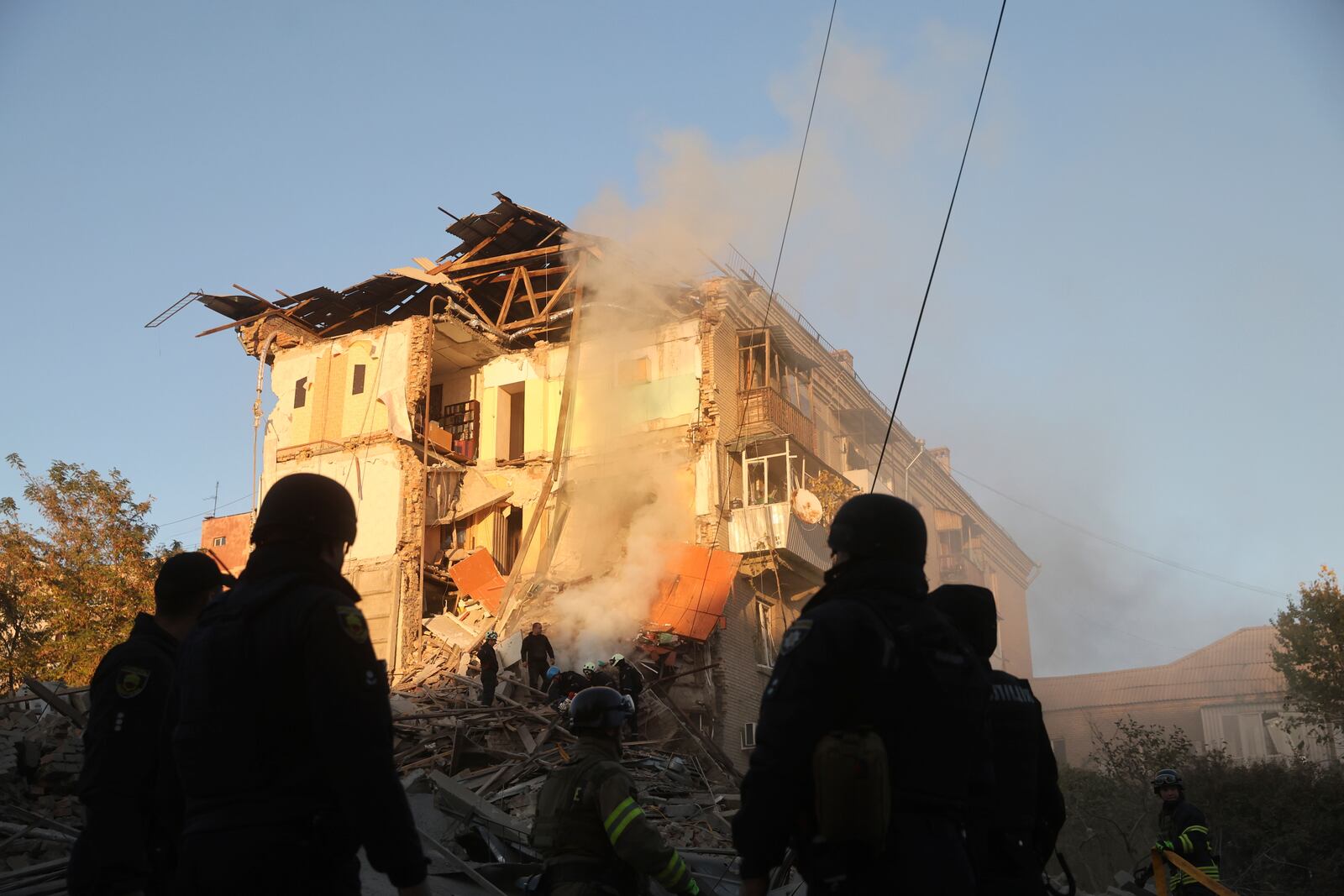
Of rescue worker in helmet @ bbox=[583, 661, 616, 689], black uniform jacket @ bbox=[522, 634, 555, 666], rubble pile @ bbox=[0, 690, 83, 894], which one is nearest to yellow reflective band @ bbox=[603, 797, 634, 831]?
rubble pile @ bbox=[0, 690, 83, 894]

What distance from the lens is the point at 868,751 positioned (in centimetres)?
276

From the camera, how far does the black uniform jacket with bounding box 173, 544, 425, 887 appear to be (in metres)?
2.59

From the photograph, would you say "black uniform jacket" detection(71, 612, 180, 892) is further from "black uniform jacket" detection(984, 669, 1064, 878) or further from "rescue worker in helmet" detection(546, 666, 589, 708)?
"rescue worker in helmet" detection(546, 666, 589, 708)

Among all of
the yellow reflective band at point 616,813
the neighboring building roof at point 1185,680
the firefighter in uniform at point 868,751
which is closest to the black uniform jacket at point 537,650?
the yellow reflective band at point 616,813

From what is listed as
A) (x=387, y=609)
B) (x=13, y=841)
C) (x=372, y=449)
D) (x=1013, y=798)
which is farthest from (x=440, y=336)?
(x=1013, y=798)

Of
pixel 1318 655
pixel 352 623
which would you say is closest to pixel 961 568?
pixel 1318 655

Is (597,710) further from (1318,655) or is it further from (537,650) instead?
(1318,655)

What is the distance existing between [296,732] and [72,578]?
A: 28178 mm

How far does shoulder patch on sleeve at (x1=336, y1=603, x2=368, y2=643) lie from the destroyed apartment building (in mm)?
20775

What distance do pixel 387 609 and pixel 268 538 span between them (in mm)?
24526

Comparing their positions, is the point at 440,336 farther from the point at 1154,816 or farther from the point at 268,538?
the point at 268,538

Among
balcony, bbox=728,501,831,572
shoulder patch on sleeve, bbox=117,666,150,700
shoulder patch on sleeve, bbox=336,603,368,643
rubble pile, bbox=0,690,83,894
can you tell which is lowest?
rubble pile, bbox=0,690,83,894

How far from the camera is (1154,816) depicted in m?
21.5

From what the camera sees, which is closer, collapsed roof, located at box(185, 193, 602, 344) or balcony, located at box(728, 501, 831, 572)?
balcony, located at box(728, 501, 831, 572)
